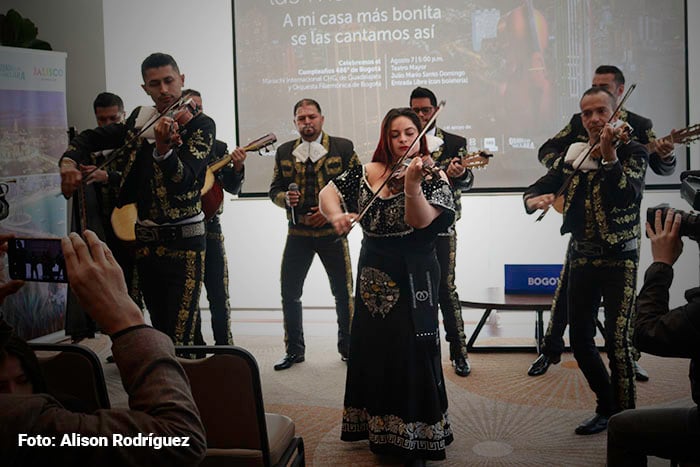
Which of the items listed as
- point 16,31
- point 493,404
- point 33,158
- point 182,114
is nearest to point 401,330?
point 493,404

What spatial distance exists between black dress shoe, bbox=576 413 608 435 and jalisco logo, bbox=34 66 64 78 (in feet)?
14.5

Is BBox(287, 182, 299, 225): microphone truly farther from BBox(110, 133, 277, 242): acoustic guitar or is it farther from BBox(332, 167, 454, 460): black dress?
BBox(332, 167, 454, 460): black dress

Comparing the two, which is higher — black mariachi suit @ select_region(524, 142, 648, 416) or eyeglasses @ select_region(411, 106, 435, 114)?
eyeglasses @ select_region(411, 106, 435, 114)

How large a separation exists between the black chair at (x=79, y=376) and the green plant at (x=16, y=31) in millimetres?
4397

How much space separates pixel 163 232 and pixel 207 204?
3.80 feet

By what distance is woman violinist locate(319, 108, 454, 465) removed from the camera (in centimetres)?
319

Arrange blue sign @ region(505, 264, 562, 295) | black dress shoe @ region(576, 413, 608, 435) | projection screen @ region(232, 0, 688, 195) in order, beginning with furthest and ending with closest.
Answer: projection screen @ region(232, 0, 688, 195)
blue sign @ region(505, 264, 562, 295)
black dress shoe @ region(576, 413, 608, 435)

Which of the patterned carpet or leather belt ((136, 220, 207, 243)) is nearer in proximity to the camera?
the patterned carpet

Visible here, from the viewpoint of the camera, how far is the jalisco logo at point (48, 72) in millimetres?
5664

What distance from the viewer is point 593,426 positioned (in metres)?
3.59

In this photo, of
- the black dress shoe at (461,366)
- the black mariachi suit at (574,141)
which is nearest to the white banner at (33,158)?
the black dress shoe at (461,366)

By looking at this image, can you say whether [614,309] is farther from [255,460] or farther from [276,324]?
[276,324]

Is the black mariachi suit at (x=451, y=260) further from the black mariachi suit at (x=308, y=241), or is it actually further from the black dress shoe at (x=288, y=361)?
the black dress shoe at (x=288, y=361)

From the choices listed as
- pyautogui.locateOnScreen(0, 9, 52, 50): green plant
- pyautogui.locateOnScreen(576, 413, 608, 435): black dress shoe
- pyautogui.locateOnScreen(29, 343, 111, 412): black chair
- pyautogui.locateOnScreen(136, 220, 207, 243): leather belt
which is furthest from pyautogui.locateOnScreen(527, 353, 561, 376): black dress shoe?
pyautogui.locateOnScreen(0, 9, 52, 50): green plant
